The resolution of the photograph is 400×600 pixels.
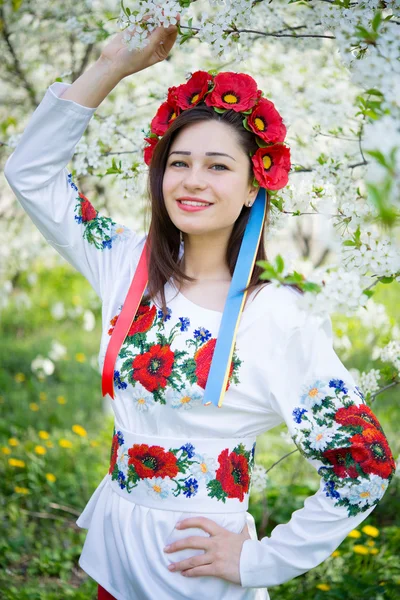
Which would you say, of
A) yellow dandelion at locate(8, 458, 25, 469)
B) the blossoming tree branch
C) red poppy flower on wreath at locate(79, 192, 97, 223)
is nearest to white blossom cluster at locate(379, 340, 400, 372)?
the blossoming tree branch

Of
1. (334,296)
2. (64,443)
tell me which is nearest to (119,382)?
(334,296)

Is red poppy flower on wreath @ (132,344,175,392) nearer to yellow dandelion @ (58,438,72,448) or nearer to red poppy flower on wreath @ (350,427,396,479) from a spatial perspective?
red poppy flower on wreath @ (350,427,396,479)

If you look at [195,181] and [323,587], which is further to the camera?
[323,587]

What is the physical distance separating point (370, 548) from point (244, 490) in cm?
141

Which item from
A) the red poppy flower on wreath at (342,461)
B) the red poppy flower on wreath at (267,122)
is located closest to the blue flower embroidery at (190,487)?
the red poppy flower on wreath at (342,461)

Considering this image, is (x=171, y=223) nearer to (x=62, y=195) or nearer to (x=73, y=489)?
(x=62, y=195)

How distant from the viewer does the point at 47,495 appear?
3.49 m

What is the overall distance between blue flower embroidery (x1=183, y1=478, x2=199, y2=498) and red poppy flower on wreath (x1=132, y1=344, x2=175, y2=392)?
0.25 m

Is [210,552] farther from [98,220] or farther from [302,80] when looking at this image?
[302,80]

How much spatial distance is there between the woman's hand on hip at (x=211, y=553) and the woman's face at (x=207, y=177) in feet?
2.45

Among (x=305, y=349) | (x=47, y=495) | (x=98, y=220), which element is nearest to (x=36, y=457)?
(x=47, y=495)

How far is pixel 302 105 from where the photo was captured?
11.5 ft

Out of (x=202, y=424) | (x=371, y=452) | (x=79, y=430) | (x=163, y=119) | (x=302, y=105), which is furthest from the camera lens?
(x=79, y=430)

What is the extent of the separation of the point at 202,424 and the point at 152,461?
170 mm
